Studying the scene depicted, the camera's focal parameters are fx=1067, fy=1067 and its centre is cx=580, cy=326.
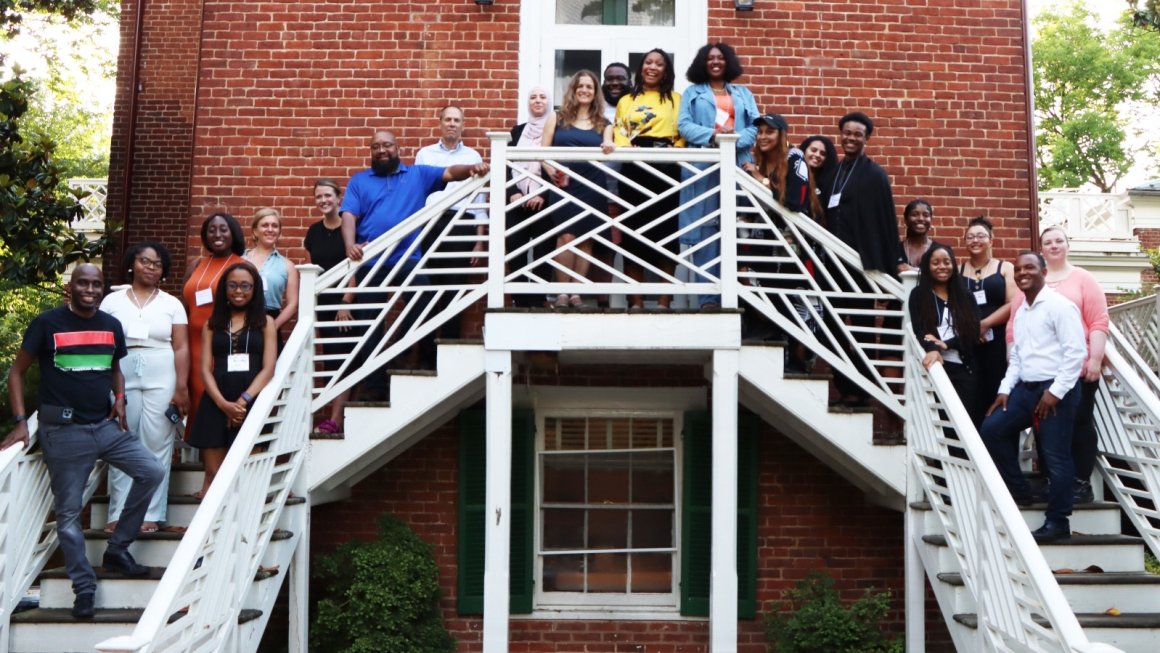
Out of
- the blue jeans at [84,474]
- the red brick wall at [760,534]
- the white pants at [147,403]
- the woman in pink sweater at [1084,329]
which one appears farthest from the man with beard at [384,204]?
the woman in pink sweater at [1084,329]

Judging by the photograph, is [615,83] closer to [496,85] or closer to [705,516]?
[496,85]

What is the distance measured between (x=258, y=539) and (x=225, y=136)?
11.4ft

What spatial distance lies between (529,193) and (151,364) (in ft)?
8.17

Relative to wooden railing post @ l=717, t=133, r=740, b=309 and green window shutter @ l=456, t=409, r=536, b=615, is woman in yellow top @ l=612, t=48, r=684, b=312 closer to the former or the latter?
wooden railing post @ l=717, t=133, r=740, b=309

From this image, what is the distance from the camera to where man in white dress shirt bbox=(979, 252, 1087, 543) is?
5.75 meters

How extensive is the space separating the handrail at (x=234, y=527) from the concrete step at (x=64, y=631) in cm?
30

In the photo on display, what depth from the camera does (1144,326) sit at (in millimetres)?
9828

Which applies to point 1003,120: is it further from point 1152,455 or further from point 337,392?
point 337,392

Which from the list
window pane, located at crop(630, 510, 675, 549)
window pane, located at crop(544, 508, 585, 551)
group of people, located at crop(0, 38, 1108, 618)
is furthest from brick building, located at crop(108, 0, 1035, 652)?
group of people, located at crop(0, 38, 1108, 618)

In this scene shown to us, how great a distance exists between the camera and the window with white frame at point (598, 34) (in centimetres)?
826

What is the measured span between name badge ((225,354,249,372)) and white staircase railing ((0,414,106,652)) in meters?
1.01

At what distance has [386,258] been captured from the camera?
6.84m

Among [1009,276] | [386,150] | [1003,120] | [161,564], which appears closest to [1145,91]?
[1003,120]

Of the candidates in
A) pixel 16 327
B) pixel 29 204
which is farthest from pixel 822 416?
pixel 16 327
